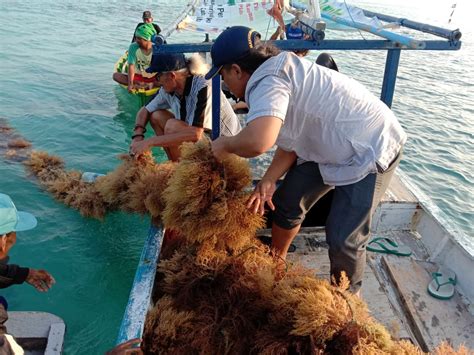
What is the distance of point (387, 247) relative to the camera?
13.0ft

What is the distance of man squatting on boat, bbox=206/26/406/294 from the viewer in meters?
2.29

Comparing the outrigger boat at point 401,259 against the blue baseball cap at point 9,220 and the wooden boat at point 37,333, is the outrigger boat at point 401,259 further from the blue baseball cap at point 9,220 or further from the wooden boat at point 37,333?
the blue baseball cap at point 9,220

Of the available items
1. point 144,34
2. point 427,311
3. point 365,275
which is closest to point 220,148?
point 365,275

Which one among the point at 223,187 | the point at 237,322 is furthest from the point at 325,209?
the point at 237,322

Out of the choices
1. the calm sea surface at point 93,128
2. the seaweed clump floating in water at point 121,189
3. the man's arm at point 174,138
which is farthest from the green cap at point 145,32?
the man's arm at point 174,138

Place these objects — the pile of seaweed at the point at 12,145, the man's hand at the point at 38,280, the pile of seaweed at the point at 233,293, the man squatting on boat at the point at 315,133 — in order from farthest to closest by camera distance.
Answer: the pile of seaweed at the point at 12,145 < the man's hand at the point at 38,280 < the man squatting on boat at the point at 315,133 < the pile of seaweed at the point at 233,293

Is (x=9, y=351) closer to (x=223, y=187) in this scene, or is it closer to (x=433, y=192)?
(x=223, y=187)

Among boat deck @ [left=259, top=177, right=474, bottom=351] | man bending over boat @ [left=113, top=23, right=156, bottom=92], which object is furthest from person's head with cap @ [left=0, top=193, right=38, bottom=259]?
man bending over boat @ [left=113, top=23, right=156, bottom=92]

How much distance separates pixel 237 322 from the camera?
98.4 inches

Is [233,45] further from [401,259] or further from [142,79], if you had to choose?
[142,79]

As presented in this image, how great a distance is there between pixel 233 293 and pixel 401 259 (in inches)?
75.4

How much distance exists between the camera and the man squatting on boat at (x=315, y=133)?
7.52ft

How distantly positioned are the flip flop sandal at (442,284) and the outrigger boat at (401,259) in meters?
0.04

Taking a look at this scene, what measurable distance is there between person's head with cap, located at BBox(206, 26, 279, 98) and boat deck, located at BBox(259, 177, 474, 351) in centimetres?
175
